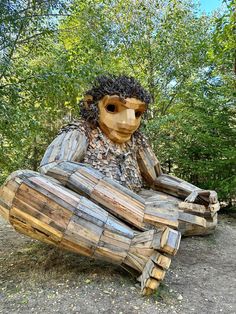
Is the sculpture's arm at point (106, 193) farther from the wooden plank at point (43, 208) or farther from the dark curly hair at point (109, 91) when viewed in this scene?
the dark curly hair at point (109, 91)

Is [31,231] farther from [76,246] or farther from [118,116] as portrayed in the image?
[118,116]

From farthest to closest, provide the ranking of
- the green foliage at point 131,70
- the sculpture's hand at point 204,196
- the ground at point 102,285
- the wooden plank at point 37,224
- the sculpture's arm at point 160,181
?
the green foliage at point 131,70, the sculpture's arm at point 160,181, the sculpture's hand at point 204,196, the wooden plank at point 37,224, the ground at point 102,285

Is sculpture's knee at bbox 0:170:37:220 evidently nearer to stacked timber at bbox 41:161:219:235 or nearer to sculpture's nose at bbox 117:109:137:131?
stacked timber at bbox 41:161:219:235

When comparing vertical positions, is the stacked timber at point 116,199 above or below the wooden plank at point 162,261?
above

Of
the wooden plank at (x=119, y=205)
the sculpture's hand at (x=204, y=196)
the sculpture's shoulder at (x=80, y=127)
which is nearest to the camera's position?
the wooden plank at (x=119, y=205)

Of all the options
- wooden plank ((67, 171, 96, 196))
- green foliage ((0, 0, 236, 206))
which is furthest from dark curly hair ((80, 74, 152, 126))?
green foliage ((0, 0, 236, 206))

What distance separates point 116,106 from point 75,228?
1.18m

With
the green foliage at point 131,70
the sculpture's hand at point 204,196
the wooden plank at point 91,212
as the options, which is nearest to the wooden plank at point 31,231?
the wooden plank at point 91,212

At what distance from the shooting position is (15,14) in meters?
3.23

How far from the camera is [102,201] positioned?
191cm

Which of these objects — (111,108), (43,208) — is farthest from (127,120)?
(43,208)

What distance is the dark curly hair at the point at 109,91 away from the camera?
98.3 inches

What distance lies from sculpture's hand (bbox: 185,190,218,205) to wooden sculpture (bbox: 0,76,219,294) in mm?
13

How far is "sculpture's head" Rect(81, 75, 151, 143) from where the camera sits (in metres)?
2.49
